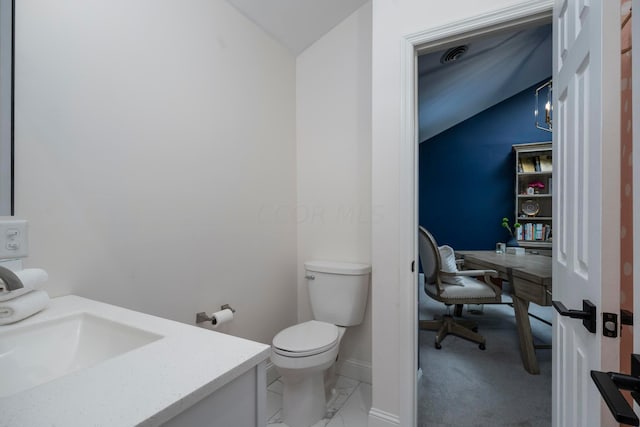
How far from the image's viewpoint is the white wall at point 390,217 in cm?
145

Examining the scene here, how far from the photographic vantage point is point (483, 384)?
199 cm

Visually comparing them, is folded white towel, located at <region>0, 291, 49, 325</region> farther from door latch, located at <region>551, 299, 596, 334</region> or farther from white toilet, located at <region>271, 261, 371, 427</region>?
door latch, located at <region>551, 299, 596, 334</region>

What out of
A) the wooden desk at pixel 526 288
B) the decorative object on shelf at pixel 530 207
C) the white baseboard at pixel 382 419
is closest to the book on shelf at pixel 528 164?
the decorative object on shelf at pixel 530 207

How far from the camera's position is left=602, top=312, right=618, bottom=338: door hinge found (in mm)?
674

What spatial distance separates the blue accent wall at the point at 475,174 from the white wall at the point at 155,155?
3393 mm

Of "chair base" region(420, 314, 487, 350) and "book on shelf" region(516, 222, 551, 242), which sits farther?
"book on shelf" region(516, 222, 551, 242)

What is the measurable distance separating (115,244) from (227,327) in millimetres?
767

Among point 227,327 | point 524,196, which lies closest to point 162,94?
point 227,327

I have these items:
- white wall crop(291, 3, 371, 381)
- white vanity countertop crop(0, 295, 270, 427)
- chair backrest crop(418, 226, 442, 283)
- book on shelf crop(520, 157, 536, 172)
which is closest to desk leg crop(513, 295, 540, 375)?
chair backrest crop(418, 226, 442, 283)

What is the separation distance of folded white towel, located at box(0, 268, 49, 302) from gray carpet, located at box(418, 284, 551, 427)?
5.94 ft

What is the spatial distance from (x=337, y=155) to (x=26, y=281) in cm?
168

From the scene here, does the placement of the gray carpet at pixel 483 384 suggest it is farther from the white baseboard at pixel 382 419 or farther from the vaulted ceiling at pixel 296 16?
the vaulted ceiling at pixel 296 16

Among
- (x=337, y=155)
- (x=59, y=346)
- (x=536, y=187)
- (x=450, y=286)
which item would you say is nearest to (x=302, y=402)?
(x=59, y=346)

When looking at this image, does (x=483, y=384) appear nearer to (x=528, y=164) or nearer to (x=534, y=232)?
(x=534, y=232)
